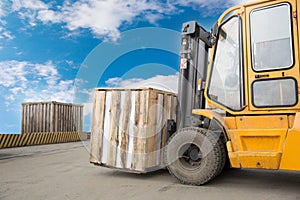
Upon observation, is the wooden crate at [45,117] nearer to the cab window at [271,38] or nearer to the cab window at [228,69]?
the cab window at [228,69]

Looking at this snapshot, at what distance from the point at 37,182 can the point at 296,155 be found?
4587 millimetres

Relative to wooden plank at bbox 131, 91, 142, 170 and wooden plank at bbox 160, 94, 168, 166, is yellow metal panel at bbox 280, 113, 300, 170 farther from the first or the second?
wooden plank at bbox 131, 91, 142, 170

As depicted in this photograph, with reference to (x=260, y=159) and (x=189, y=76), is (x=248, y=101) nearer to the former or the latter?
(x=260, y=159)

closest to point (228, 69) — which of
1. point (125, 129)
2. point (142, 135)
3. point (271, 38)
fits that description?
point (271, 38)

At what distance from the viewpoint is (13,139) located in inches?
583

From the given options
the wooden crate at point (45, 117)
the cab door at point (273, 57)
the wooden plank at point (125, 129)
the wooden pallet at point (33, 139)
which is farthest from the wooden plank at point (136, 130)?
the wooden crate at point (45, 117)

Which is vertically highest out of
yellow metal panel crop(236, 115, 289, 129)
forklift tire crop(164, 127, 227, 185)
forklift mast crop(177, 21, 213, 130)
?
forklift mast crop(177, 21, 213, 130)

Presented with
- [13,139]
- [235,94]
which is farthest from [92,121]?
[13,139]

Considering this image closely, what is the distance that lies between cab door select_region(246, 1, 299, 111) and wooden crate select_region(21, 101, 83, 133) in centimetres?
1719

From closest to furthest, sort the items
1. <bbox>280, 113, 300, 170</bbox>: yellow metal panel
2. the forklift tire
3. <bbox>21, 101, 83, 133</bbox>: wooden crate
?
<bbox>280, 113, 300, 170</bbox>: yellow metal panel
the forklift tire
<bbox>21, 101, 83, 133</bbox>: wooden crate

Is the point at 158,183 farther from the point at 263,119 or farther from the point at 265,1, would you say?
the point at 265,1

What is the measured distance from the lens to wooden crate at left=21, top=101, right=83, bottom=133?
19.5 metres

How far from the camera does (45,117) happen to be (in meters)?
19.5

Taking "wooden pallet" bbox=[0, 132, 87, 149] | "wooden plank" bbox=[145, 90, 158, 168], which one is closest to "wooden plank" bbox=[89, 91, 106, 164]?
"wooden plank" bbox=[145, 90, 158, 168]
